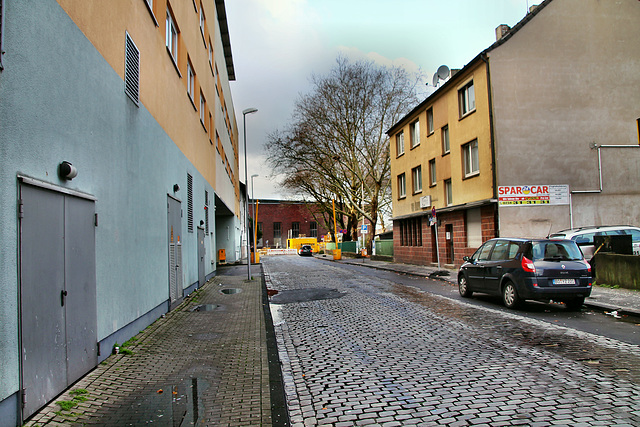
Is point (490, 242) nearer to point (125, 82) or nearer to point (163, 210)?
point (163, 210)

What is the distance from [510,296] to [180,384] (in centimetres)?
768

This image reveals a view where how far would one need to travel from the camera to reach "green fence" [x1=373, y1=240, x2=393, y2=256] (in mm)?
33706

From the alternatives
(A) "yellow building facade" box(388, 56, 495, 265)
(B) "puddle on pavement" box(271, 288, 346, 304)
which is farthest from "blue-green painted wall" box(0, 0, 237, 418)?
(A) "yellow building facade" box(388, 56, 495, 265)

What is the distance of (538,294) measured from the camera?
369 inches

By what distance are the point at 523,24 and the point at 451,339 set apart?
16938mm

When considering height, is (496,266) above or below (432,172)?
below

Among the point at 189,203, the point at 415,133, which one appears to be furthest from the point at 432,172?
the point at 189,203

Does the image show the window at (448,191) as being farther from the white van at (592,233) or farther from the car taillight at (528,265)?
the car taillight at (528,265)

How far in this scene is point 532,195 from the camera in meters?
18.4

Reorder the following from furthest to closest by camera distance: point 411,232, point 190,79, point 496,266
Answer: point 411,232, point 190,79, point 496,266

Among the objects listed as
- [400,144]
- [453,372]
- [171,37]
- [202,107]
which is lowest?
[453,372]

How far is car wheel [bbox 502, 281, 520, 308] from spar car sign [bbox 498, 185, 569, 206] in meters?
8.75

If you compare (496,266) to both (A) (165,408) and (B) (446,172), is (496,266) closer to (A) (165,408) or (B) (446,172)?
(A) (165,408)

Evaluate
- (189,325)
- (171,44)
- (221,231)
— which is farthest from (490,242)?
(221,231)
